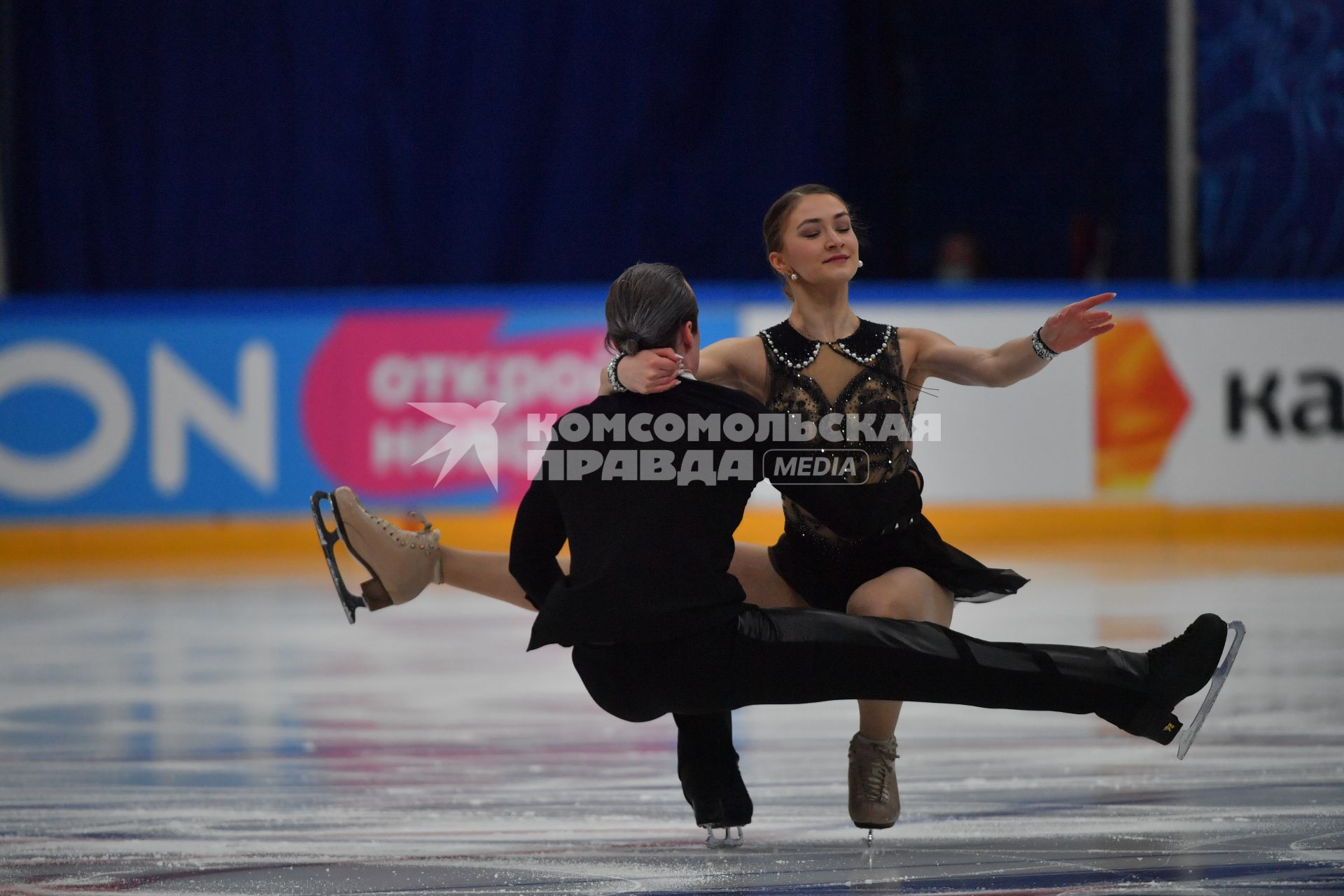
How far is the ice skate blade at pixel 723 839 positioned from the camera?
255cm

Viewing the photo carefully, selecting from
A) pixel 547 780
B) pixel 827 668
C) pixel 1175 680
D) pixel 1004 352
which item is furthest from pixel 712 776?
pixel 1004 352

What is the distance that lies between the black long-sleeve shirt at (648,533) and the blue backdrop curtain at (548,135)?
22.3 ft

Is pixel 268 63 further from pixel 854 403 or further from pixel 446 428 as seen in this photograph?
pixel 854 403

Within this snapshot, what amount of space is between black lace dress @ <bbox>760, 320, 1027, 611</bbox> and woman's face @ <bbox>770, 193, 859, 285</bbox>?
117mm

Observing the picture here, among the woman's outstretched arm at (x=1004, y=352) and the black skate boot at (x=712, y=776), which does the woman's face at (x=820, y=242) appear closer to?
the woman's outstretched arm at (x=1004, y=352)

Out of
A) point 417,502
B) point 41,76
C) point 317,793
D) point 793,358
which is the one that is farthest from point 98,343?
point 793,358

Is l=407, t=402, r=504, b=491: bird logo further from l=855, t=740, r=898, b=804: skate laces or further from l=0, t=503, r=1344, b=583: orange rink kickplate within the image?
l=855, t=740, r=898, b=804: skate laces

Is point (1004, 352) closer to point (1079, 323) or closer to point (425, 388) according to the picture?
point (1079, 323)

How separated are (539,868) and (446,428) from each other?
480 cm

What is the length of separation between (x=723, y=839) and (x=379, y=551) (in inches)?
29.3

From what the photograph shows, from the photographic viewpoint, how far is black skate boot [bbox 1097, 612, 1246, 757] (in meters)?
2.35

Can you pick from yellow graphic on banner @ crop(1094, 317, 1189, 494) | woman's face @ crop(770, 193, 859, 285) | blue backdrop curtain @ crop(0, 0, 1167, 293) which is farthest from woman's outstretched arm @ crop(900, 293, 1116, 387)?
blue backdrop curtain @ crop(0, 0, 1167, 293)

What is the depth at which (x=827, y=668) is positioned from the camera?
225cm

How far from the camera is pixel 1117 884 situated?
7.52 feet
